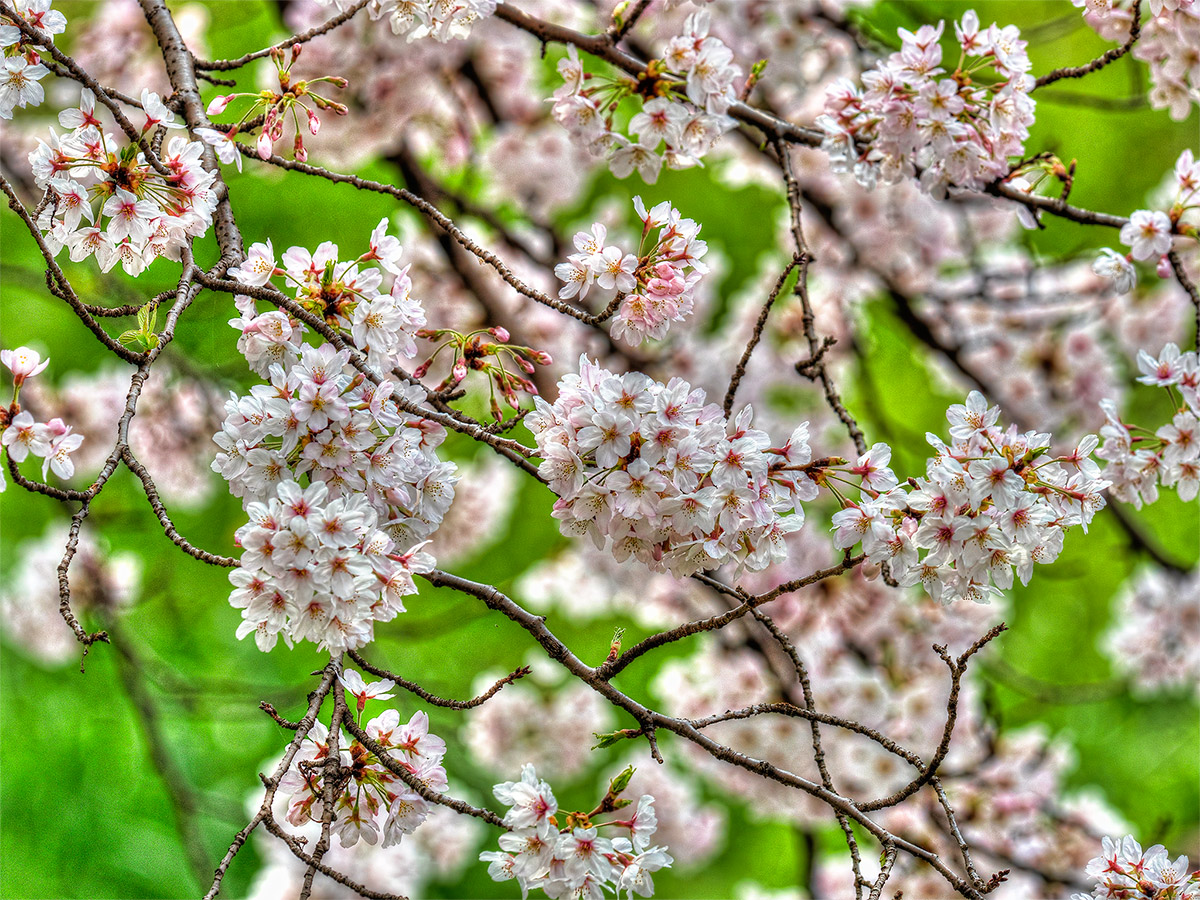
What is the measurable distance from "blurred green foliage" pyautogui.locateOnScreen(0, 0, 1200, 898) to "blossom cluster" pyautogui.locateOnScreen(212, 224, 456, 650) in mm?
1995

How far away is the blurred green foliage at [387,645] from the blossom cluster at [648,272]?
2007mm

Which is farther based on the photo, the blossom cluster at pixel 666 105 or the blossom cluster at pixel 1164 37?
the blossom cluster at pixel 1164 37

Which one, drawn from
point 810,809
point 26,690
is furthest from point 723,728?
point 26,690

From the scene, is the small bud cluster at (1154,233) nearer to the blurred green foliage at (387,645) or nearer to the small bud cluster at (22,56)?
the blurred green foliage at (387,645)

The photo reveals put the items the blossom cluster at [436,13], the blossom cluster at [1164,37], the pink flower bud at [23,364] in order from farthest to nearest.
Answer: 1. the blossom cluster at [1164,37]
2. the blossom cluster at [436,13]
3. the pink flower bud at [23,364]

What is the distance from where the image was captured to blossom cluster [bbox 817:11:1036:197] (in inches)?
64.3

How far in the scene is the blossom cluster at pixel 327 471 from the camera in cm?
112

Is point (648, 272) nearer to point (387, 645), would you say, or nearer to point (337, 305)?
point (337, 305)

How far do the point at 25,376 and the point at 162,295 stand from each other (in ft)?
0.96

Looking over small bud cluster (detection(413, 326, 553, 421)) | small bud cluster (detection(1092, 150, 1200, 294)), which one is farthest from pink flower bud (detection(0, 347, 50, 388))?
small bud cluster (detection(1092, 150, 1200, 294))

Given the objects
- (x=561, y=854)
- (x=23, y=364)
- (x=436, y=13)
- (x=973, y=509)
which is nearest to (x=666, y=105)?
(x=436, y=13)

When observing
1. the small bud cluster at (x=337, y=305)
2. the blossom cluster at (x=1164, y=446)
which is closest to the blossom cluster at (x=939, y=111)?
the blossom cluster at (x=1164, y=446)

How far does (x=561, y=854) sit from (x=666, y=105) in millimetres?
1216

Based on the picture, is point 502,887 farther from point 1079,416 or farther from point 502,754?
point 1079,416
